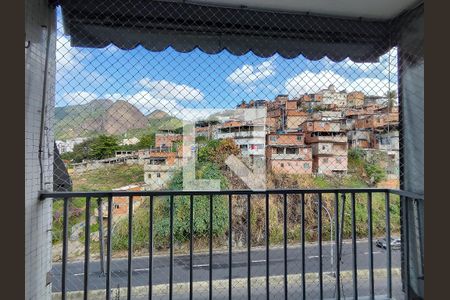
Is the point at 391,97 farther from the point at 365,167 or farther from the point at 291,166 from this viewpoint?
the point at 291,166

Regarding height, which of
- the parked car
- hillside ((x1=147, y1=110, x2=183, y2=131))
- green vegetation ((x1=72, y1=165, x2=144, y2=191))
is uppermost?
hillside ((x1=147, y1=110, x2=183, y2=131))

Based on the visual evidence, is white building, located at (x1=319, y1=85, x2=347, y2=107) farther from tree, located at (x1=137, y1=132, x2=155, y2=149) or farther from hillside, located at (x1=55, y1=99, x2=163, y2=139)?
tree, located at (x1=137, y1=132, x2=155, y2=149)

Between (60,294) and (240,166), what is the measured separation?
5.13 ft

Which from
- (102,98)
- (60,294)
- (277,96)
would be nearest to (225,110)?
(277,96)

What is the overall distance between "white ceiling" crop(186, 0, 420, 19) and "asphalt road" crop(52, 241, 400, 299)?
1899mm

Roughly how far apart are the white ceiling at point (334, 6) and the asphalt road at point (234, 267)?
190cm

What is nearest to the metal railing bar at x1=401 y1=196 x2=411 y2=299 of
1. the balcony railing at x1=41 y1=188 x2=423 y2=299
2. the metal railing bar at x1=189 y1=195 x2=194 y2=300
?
the balcony railing at x1=41 y1=188 x2=423 y2=299

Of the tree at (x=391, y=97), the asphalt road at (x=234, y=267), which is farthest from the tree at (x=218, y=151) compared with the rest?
the tree at (x=391, y=97)

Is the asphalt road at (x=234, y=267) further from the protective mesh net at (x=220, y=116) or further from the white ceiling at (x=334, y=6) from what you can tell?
the white ceiling at (x=334, y=6)

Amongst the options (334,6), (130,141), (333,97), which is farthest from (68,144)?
(334,6)

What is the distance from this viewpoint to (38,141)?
6.91 ft

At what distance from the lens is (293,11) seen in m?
2.66

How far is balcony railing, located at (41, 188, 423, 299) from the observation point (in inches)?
88.8

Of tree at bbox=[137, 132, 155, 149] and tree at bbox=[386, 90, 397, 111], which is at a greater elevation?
tree at bbox=[386, 90, 397, 111]
